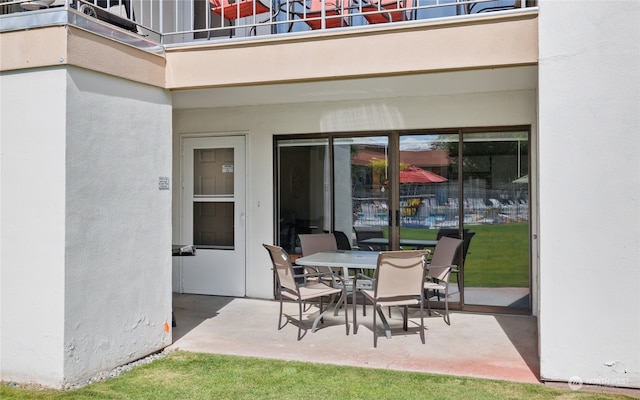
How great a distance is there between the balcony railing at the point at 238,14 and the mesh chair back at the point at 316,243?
2590mm

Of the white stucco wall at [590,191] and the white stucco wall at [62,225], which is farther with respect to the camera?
the white stucco wall at [62,225]

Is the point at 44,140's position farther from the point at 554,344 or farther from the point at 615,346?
the point at 615,346

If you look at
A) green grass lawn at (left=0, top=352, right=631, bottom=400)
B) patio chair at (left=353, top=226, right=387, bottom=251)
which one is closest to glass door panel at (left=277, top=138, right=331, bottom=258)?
patio chair at (left=353, top=226, right=387, bottom=251)

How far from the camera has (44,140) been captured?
4105mm

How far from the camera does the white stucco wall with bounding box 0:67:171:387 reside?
4.06 metres

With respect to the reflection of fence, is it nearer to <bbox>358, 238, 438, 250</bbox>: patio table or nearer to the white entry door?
<bbox>358, 238, 438, 250</bbox>: patio table

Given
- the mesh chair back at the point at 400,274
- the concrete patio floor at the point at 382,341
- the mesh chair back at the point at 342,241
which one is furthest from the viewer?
the mesh chair back at the point at 342,241

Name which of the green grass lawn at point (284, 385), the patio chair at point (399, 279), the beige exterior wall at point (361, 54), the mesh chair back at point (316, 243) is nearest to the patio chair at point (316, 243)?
the mesh chair back at point (316, 243)

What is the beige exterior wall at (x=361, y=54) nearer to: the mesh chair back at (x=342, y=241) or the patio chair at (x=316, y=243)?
the patio chair at (x=316, y=243)

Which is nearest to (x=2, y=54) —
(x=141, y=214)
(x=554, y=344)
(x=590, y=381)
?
(x=141, y=214)

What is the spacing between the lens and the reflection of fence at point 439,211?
6.66 meters

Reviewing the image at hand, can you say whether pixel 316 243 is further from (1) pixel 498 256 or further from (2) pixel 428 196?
(1) pixel 498 256

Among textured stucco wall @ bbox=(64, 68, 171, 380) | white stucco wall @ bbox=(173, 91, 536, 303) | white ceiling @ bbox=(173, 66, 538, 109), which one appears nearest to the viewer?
textured stucco wall @ bbox=(64, 68, 171, 380)

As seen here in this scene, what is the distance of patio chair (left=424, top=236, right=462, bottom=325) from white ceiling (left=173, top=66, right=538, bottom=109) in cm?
182
